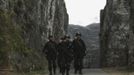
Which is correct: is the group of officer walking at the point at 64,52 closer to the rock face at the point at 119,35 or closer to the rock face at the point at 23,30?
the rock face at the point at 23,30

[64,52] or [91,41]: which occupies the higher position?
[64,52]

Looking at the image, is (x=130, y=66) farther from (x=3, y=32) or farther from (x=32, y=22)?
(x=3, y=32)

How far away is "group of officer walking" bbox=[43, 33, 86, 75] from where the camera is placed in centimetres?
2684

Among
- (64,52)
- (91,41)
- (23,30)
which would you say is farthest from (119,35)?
(91,41)

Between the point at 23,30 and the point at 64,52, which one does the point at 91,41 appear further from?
the point at 64,52

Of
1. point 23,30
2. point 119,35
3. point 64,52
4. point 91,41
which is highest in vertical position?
point 23,30

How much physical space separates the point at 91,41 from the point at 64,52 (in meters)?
68.3

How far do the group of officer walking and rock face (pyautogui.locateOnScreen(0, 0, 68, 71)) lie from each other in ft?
6.74

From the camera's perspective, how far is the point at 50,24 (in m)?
47.9

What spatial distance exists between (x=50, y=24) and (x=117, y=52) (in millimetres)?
7183

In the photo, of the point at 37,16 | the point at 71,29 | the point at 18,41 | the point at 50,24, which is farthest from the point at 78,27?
the point at 18,41

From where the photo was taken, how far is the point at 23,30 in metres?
33.3

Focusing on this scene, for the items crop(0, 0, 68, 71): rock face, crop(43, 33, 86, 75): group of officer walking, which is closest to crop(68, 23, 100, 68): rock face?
crop(0, 0, 68, 71): rock face

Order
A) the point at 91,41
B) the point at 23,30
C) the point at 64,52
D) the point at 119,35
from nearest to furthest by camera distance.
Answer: the point at 64,52, the point at 23,30, the point at 119,35, the point at 91,41
